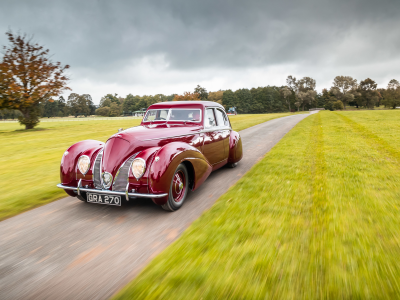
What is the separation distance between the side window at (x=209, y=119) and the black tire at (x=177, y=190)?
164cm

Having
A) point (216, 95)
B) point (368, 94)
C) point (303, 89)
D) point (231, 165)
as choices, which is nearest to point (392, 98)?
point (368, 94)

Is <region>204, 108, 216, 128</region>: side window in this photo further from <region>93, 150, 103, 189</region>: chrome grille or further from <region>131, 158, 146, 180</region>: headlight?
<region>93, 150, 103, 189</region>: chrome grille

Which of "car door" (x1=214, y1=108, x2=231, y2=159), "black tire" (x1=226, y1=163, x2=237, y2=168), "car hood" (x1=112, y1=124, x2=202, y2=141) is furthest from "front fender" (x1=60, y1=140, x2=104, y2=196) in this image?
"black tire" (x1=226, y1=163, x2=237, y2=168)

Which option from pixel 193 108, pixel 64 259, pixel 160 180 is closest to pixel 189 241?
pixel 160 180

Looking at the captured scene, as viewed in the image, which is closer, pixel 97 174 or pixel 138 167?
pixel 138 167

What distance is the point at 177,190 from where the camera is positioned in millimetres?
4441

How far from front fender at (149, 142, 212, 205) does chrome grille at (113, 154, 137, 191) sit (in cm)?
45

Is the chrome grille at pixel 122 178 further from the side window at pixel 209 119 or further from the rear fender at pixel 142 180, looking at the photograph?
the side window at pixel 209 119

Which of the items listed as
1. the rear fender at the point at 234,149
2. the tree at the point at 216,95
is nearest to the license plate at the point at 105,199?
the rear fender at the point at 234,149

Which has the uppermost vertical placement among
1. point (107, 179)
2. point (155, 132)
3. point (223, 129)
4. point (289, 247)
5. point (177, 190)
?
point (155, 132)

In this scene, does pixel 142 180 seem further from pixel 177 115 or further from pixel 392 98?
pixel 392 98

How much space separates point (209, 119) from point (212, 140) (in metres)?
0.57

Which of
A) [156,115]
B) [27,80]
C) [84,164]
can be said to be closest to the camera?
[84,164]

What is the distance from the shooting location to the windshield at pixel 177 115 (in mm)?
5820
